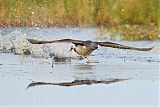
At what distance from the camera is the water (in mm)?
3025

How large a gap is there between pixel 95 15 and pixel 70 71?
A: 30 cm

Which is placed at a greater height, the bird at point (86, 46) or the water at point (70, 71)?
the bird at point (86, 46)

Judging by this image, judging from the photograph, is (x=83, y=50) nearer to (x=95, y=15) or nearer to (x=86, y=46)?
(x=86, y=46)

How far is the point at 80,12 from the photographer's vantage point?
10.6 feet

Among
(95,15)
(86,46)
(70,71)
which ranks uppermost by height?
(95,15)

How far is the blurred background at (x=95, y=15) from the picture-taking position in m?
3.22

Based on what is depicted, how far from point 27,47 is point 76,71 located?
266 mm

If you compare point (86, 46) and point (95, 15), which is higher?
point (95, 15)

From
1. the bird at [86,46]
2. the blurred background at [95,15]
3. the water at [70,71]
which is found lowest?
the water at [70,71]

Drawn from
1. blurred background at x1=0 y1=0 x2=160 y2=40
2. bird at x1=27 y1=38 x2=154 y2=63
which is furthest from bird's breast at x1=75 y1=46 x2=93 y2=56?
blurred background at x1=0 y1=0 x2=160 y2=40

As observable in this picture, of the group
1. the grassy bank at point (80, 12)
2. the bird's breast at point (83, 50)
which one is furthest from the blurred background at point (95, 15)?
the bird's breast at point (83, 50)

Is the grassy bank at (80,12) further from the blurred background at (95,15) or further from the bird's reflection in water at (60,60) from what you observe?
the bird's reflection in water at (60,60)

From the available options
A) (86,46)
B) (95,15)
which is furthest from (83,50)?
(95,15)

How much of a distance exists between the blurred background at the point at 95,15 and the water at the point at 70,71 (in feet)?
0.12
